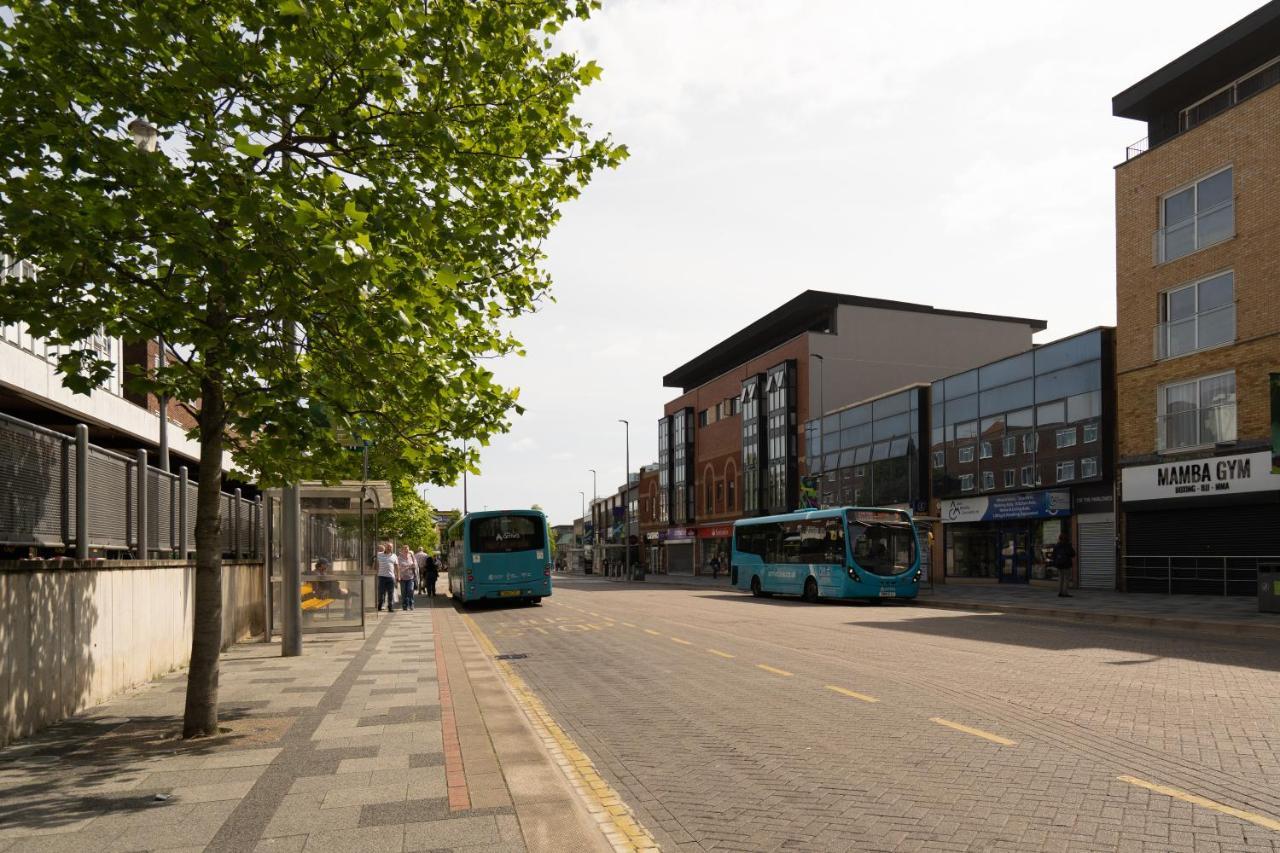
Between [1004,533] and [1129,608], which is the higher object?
[1004,533]

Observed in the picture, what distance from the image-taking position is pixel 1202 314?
2795cm

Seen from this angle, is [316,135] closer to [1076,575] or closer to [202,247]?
[202,247]

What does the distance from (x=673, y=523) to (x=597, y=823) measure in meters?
76.7

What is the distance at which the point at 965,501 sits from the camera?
39.8m

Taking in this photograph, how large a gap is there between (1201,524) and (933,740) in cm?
2393

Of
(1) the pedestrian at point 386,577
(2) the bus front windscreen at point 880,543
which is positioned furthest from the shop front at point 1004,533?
(1) the pedestrian at point 386,577

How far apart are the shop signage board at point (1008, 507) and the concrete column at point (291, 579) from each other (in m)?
26.7

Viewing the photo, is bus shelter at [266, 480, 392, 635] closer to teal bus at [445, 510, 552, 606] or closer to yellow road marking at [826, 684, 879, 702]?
teal bus at [445, 510, 552, 606]

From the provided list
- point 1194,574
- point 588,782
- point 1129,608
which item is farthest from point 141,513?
point 1194,574

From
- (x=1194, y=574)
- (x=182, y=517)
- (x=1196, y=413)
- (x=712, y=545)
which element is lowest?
(x=712, y=545)

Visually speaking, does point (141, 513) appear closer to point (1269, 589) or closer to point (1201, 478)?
point (1269, 589)

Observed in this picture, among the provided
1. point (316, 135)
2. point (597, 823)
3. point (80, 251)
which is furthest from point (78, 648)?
point (597, 823)

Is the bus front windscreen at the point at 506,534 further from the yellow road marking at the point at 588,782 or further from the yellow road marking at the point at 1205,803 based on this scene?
the yellow road marking at the point at 1205,803

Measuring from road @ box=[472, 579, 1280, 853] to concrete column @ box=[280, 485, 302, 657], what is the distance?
334cm
